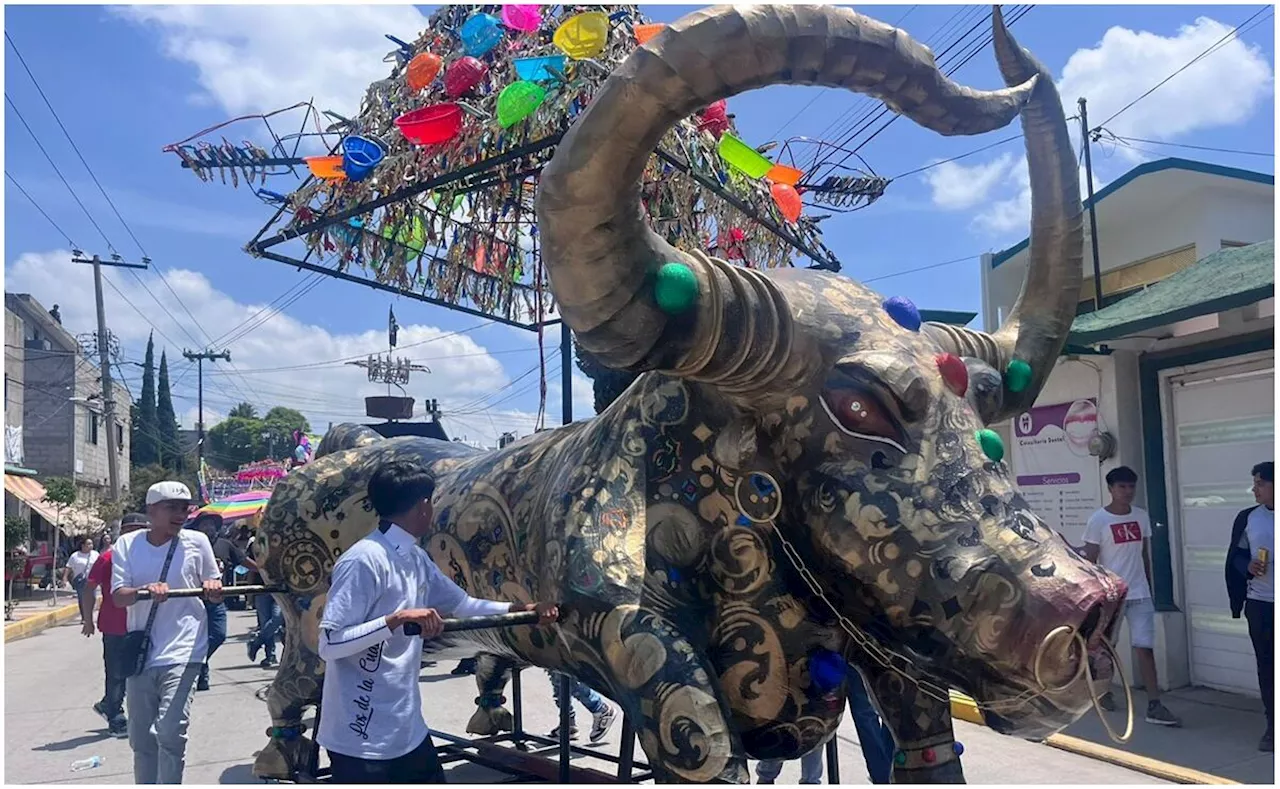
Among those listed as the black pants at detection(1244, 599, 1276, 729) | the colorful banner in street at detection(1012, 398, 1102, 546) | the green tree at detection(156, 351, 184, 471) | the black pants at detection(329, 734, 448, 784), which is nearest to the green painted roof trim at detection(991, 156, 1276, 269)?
the colorful banner in street at detection(1012, 398, 1102, 546)

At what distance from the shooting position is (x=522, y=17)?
560 cm

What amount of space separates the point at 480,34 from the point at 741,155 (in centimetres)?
179

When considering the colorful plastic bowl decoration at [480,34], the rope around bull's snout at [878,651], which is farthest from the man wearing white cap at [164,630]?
the colorful plastic bowl decoration at [480,34]

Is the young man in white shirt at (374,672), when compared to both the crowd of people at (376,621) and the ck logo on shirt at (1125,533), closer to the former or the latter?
the crowd of people at (376,621)

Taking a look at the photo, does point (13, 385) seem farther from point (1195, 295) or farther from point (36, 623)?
point (1195, 295)

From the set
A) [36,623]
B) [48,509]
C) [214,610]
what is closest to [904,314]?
[214,610]

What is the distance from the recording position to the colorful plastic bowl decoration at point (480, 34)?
563 cm

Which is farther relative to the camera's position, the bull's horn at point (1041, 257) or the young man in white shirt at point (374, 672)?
the bull's horn at point (1041, 257)

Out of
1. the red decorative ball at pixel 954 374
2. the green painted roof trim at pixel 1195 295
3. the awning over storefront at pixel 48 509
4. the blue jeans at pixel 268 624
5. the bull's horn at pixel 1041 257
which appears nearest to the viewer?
the red decorative ball at pixel 954 374

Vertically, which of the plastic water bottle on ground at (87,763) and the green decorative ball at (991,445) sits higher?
the green decorative ball at (991,445)

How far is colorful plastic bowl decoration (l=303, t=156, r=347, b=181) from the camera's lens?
5.81 meters

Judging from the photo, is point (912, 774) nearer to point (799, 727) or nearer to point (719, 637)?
point (799, 727)

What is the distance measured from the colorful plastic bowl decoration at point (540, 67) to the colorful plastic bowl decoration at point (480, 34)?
54cm

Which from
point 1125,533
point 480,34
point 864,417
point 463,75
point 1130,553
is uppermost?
point 480,34
